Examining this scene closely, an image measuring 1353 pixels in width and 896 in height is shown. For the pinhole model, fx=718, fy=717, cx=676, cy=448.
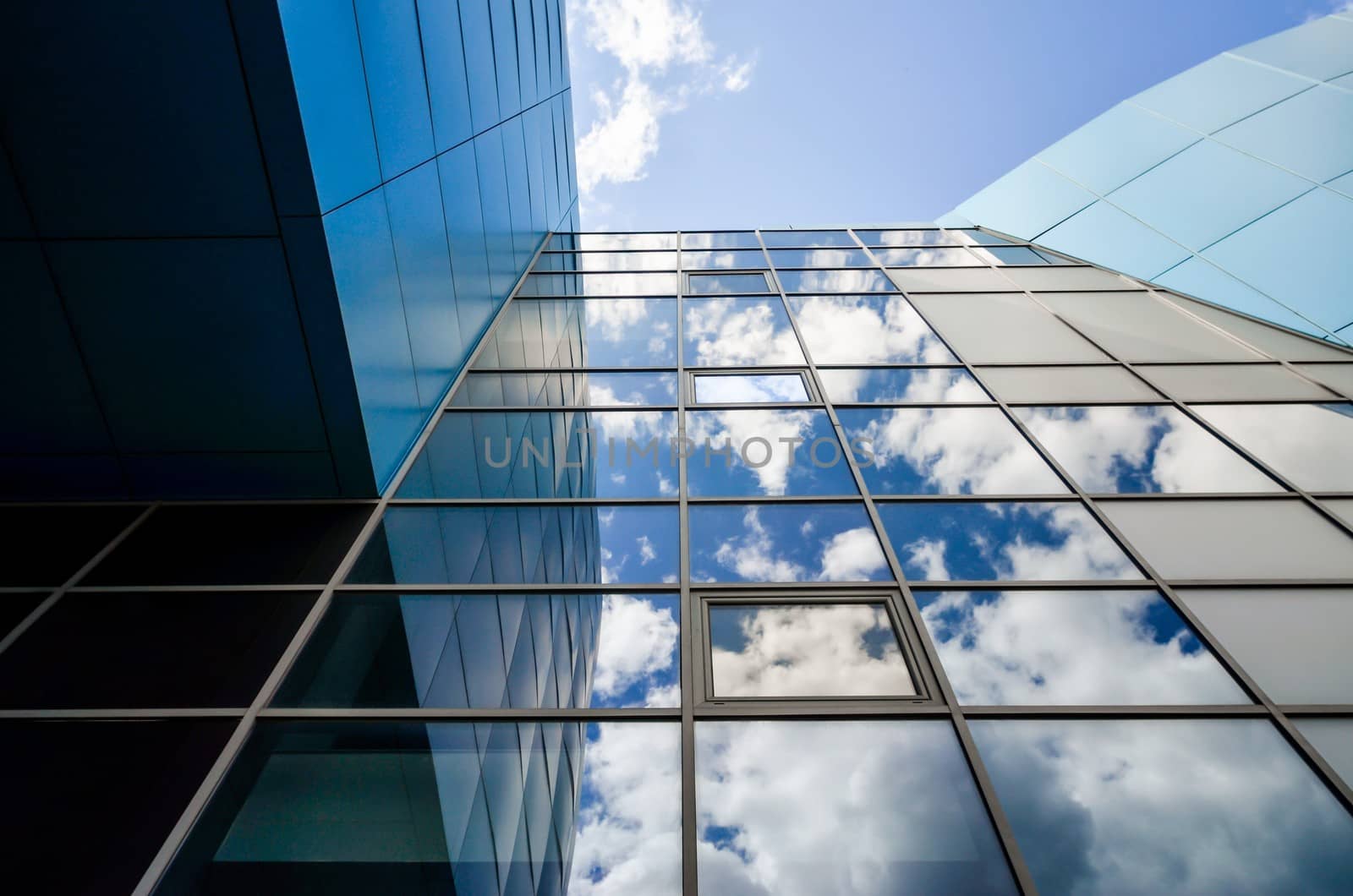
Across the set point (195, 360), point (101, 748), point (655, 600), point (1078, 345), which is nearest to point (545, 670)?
point (655, 600)

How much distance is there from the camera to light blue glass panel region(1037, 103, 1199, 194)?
14.6 m

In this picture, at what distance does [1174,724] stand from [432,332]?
7.92 m

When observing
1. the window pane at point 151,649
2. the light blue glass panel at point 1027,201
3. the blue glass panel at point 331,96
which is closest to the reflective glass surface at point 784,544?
the window pane at point 151,649

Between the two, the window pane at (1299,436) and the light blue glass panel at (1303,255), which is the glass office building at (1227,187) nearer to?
the light blue glass panel at (1303,255)

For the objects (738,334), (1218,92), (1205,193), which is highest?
(1218,92)

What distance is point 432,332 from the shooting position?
8469 millimetres

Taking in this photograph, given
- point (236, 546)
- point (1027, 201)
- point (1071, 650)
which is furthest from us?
point (1027, 201)

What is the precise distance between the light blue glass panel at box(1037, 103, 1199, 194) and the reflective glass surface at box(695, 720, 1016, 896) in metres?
14.4

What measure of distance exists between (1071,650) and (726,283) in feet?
31.1

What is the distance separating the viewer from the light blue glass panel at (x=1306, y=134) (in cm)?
1202

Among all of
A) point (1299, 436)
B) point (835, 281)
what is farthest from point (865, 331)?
point (1299, 436)

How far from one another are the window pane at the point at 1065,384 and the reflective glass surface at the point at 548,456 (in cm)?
436

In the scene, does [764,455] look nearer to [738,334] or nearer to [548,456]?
[548,456]

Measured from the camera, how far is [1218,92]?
49.8 feet
